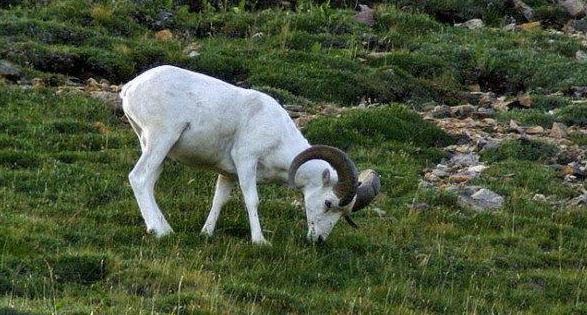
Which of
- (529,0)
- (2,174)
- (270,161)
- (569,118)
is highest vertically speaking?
(270,161)

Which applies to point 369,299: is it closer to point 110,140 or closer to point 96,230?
point 96,230

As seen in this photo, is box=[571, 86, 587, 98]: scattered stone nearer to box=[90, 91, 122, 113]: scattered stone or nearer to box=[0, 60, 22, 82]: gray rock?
box=[90, 91, 122, 113]: scattered stone

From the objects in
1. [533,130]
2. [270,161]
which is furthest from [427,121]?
[270,161]

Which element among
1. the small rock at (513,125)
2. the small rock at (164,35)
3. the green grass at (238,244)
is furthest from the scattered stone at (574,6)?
the green grass at (238,244)

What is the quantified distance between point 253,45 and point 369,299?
49.4ft

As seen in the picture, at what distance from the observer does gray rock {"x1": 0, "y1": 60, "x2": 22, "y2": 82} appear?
2238cm

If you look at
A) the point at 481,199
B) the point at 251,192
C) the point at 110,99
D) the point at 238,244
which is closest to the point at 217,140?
the point at 251,192

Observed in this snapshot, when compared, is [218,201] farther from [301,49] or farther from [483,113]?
[301,49]

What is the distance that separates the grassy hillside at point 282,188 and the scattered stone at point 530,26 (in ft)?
5.62

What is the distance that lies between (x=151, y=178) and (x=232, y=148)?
44.5 inches

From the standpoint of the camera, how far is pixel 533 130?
2322cm

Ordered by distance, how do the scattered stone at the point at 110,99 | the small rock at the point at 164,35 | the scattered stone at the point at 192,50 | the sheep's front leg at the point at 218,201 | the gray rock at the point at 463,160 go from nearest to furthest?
the sheep's front leg at the point at 218,201, the gray rock at the point at 463,160, the scattered stone at the point at 110,99, the scattered stone at the point at 192,50, the small rock at the point at 164,35

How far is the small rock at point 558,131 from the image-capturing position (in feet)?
75.7

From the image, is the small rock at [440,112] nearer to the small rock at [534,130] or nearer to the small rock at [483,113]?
the small rock at [483,113]
